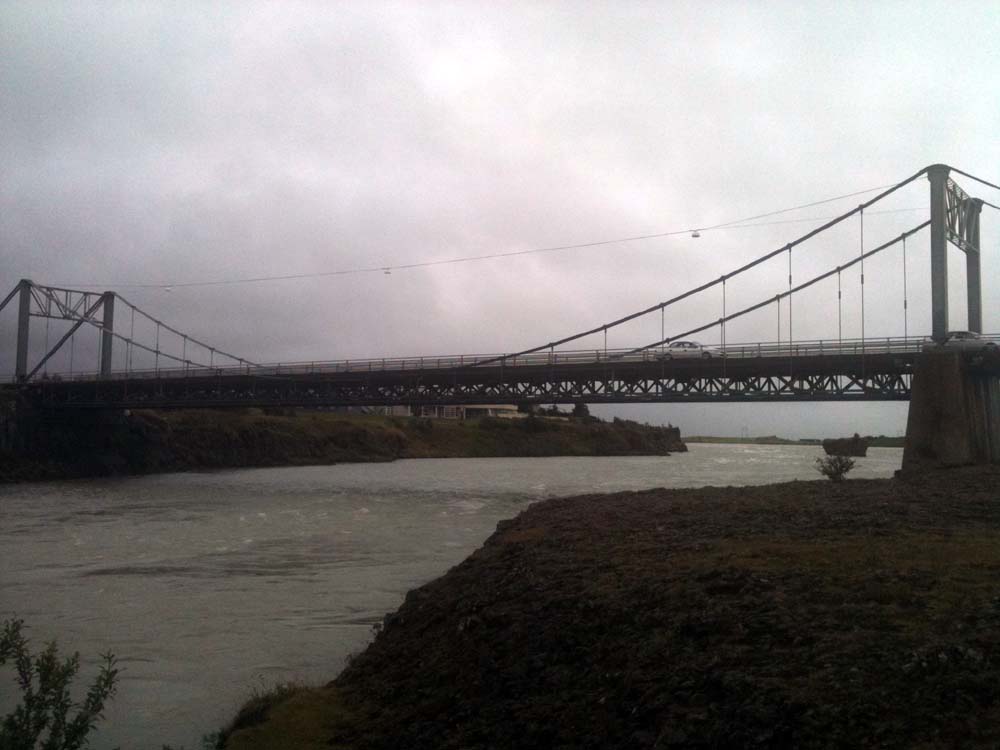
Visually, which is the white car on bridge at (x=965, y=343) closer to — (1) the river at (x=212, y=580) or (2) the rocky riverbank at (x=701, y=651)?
(1) the river at (x=212, y=580)

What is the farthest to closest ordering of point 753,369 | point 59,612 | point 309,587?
point 753,369 → point 309,587 → point 59,612

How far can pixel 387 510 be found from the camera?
40.6m

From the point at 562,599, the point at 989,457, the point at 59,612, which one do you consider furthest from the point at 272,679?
the point at 989,457

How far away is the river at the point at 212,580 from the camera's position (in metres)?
12.0

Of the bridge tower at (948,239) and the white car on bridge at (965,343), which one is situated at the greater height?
the bridge tower at (948,239)

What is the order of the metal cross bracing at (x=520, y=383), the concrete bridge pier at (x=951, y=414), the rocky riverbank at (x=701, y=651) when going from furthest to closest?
1. the metal cross bracing at (x=520, y=383)
2. the concrete bridge pier at (x=951, y=414)
3. the rocky riverbank at (x=701, y=651)

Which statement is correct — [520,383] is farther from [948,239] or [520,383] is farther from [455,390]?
[948,239]

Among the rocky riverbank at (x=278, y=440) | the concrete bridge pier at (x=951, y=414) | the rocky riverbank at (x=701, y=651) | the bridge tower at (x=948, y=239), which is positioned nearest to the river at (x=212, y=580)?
the rocky riverbank at (x=701, y=651)

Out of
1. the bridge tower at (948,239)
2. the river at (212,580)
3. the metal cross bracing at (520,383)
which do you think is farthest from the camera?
the metal cross bracing at (520,383)

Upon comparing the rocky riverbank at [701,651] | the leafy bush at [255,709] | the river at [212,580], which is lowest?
the river at [212,580]

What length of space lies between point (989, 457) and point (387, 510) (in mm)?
26248

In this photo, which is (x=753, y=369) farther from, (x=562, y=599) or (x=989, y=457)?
(x=562, y=599)

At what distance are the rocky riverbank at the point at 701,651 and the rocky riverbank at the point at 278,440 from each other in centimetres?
6712

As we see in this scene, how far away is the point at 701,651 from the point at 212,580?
16.1 m
